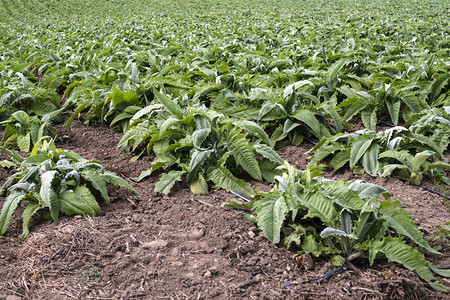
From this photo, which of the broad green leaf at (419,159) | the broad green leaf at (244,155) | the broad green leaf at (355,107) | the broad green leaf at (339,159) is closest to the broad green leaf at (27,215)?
the broad green leaf at (244,155)

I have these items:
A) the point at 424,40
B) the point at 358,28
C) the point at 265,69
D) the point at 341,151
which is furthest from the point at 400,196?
the point at 358,28

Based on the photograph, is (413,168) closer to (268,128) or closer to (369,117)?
(369,117)

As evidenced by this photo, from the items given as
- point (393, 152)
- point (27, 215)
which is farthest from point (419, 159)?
point (27, 215)

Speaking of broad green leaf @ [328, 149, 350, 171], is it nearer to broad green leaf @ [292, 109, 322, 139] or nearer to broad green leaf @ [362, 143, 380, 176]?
broad green leaf @ [362, 143, 380, 176]

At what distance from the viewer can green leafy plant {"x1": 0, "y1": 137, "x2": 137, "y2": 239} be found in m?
2.64

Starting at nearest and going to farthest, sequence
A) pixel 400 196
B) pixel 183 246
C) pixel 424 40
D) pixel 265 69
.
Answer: pixel 183 246
pixel 400 196
pixel 265 69
pixel 424 40

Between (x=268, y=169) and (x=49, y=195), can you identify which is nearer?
(x=49, y=195)

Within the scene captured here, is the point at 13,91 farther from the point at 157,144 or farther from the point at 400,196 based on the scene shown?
the point at 400,196

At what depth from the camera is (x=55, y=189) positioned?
2818 millimetres

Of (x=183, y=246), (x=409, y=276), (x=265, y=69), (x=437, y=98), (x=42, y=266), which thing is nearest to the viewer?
(x=409, y=276)

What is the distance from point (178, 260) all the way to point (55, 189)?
1.18m

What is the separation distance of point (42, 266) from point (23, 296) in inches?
8.2

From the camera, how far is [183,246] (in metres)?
2.42

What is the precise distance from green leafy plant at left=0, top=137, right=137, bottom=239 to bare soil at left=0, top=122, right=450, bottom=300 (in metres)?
0.10
